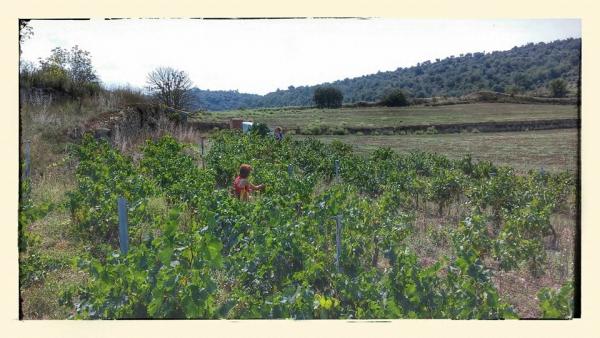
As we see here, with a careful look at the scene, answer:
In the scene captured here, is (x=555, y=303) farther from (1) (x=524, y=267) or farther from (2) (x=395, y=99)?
(2) (x=395, y=99)

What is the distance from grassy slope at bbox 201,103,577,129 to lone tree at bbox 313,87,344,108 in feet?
7.34

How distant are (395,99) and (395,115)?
731 centimetres

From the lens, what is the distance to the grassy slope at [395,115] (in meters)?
39.4

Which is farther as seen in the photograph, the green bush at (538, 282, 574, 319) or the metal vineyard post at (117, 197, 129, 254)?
the metal vineyard post at (117, 197, 129, 254)

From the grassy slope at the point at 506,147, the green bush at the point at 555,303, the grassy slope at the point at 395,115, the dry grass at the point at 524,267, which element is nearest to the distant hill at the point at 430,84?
the grassy slope at the point at 395,115

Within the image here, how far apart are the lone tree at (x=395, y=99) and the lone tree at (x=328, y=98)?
5165mm

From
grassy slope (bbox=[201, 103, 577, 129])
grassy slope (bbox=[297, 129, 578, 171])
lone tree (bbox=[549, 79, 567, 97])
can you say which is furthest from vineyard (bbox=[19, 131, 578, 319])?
grassy slope (bbox=[201, 103, 577, 129])

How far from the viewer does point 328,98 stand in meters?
57.2

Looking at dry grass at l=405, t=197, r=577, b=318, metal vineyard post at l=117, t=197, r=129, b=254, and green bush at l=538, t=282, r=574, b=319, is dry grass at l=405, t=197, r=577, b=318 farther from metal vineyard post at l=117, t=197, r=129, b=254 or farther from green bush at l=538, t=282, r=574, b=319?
metal vineyard post at l=117, t=197, r=129, b=254

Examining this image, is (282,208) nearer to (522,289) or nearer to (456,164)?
(522,289)

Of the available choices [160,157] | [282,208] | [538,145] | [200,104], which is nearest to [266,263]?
[282,208]

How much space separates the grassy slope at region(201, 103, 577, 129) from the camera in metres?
39.4

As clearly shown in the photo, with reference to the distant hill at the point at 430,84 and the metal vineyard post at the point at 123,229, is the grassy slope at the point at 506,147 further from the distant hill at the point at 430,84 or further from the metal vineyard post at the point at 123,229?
the metal vineyard post at the point at 123,229

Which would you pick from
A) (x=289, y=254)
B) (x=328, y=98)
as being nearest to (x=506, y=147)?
(x=289, y=254)
